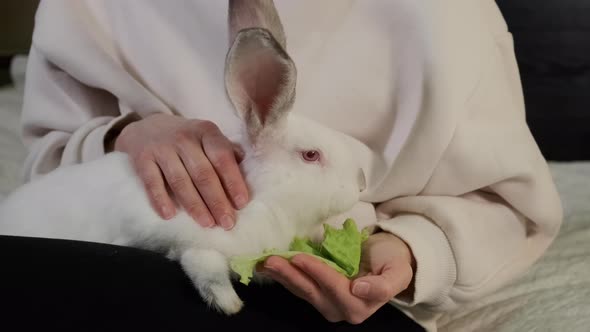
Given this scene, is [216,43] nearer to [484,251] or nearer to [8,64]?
[484,251]

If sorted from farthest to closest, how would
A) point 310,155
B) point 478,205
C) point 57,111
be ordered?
point 57,111 → point 478,205 → point 310,155

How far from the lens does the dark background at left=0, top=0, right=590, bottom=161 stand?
1.70 m

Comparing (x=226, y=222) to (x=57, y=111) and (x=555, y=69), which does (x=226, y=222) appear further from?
(x=555, y=69)

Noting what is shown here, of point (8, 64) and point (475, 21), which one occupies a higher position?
point (475, 21)

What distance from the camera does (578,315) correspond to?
973mm

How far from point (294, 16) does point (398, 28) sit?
0.48 ft

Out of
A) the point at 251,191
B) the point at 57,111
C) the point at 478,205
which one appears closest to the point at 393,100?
the point at 478,205

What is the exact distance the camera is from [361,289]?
0.66 meters

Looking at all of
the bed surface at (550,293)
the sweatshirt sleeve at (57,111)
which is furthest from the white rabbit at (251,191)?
the bed surface at (550,293)

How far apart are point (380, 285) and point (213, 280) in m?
0.17

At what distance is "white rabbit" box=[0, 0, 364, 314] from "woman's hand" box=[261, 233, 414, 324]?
0.19 feet

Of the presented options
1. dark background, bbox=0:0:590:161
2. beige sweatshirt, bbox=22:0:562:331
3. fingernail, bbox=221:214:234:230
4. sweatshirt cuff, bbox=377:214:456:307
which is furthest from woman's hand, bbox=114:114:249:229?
dark background, bbox=0:0:590:161

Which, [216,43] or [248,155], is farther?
[216,43]

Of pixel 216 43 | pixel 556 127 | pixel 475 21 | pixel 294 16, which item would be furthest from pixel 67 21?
pixel 556 127
